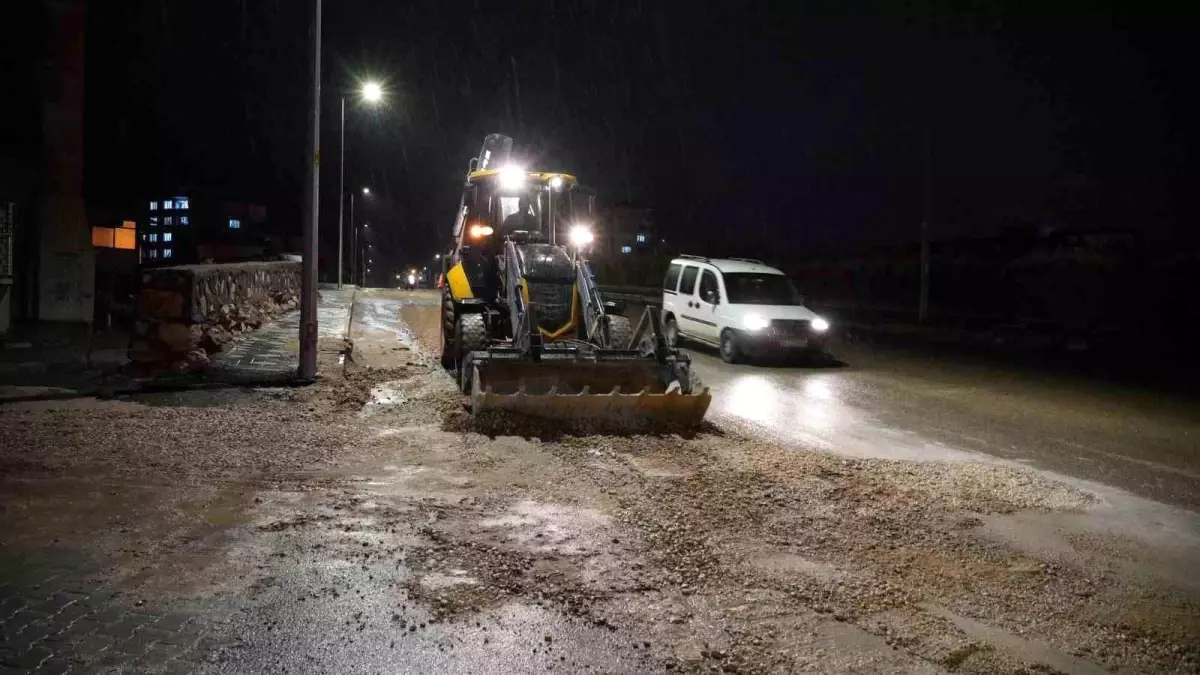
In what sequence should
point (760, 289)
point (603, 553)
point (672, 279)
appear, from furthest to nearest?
point (672, 279) < point (760, 289) < point (603, 553)

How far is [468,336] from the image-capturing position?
12.4 meters

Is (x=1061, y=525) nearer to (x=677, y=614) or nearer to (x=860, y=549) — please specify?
(x=860, y=549)

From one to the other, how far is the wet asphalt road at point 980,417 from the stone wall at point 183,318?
7.55m

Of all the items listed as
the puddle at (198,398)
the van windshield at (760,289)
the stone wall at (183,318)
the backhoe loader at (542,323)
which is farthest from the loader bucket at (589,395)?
the van windshield at (760,289)

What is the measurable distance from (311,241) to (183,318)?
212cm

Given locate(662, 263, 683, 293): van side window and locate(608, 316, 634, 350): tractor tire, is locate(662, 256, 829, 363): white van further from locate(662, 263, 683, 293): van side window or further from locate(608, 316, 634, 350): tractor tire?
locate(608, 316, 634, 350): tractor tire

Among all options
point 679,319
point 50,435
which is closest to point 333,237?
point 679,319

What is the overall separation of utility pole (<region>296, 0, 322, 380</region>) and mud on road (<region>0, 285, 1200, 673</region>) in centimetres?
321

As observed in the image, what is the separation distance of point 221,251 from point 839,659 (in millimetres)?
61804

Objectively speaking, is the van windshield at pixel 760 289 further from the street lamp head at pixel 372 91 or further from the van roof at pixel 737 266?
the street lamp head at pixel 372 91

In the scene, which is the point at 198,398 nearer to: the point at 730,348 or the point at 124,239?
the point at 730,348

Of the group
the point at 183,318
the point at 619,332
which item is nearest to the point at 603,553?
the point at 619,332

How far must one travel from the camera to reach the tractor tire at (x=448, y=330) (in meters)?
14.1

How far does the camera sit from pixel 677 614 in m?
4.75
